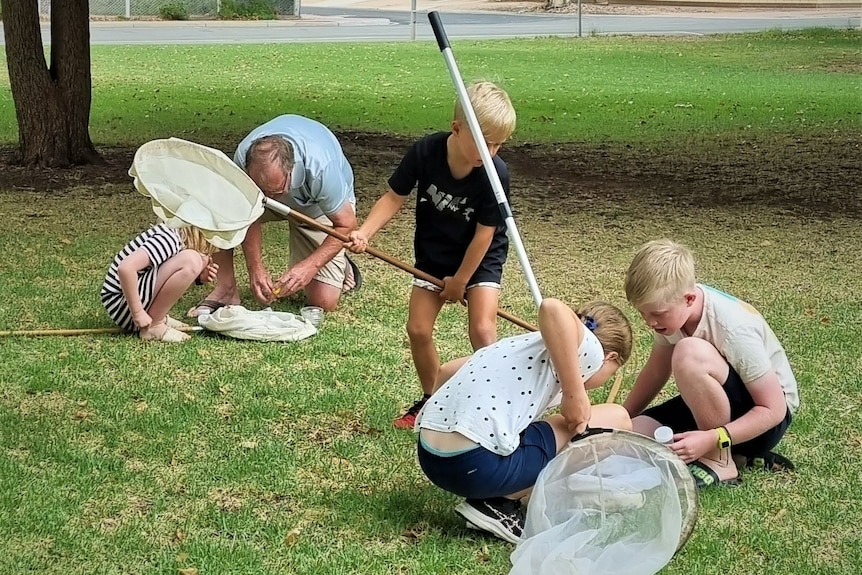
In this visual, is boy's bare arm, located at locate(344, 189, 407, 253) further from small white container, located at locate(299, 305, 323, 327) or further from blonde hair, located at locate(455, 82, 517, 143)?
small white container, located at locate(299, 305, 323, 327)

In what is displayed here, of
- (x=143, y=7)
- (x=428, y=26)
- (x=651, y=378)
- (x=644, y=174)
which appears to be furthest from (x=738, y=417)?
(x=143, y=7)

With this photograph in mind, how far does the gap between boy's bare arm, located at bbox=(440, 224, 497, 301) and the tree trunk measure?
6.11 m

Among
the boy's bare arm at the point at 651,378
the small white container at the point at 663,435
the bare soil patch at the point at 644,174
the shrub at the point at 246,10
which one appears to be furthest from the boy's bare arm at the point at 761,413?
the shrub at the point at 246,10

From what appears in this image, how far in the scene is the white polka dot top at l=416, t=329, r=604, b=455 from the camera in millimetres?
3113

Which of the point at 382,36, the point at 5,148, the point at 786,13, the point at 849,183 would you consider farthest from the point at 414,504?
the point at 786,13

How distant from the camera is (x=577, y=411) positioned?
3150 millimetres

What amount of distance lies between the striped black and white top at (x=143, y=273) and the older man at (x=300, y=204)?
39cm

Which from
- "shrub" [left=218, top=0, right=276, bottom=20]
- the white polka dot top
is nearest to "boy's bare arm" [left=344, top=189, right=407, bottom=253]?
the white polka dot top

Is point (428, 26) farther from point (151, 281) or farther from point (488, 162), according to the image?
point (488, 162)

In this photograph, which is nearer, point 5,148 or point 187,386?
point 187,386

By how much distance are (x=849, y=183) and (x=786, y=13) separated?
79.9 feet

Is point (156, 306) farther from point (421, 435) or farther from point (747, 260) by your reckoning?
point (747, 260)

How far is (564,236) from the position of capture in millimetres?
7500

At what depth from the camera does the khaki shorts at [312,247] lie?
5672mm
